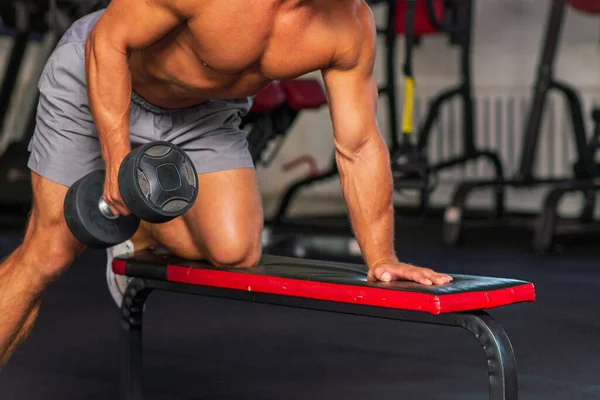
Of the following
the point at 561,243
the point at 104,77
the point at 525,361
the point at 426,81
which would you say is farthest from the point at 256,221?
the point at 426,81

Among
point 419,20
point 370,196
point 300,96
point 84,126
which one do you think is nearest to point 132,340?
point 84,126

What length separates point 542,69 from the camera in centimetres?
482

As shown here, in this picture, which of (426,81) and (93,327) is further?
(426,81)

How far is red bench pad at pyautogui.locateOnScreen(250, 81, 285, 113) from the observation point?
423cm

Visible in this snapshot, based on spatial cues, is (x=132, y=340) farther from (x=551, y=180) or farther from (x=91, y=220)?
(x=551, y=180)

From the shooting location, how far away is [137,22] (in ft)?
6.26

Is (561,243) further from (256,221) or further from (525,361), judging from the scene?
(256,221)

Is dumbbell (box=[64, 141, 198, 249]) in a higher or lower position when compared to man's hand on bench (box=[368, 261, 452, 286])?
higher

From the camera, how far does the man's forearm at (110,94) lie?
6.36ft

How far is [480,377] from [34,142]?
3.88 feet

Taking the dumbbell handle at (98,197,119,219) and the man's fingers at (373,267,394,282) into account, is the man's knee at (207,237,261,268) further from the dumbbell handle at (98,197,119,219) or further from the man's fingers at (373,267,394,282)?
the man's fingers at (373,267,394,282)

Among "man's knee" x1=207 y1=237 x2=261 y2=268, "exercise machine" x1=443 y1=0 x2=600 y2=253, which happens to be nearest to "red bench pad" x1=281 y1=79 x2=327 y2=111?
"exercise machine" x1=443 y1=0 x2=600 y2=253

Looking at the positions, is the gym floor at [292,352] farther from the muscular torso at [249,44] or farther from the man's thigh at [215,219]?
the muscular torso at [249,44]

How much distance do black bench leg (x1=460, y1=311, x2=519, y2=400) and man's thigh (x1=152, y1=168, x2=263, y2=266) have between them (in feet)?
2.69
